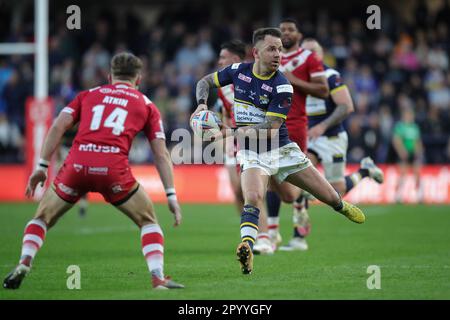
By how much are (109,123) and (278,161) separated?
87.5 inches

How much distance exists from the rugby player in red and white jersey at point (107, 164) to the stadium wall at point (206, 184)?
14.6 meters

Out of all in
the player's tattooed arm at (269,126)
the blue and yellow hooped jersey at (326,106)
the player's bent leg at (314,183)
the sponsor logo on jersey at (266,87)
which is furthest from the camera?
the blue and yellow hooped jersey at (326,106)

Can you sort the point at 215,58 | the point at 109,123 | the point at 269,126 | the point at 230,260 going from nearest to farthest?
the point at 109,123, the point at 269,126, the point at 230,260, the point at 215,58

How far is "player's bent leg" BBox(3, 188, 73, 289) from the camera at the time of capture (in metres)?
7.60

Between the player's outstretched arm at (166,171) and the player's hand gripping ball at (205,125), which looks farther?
the player's hand gripping ball at (205,125)

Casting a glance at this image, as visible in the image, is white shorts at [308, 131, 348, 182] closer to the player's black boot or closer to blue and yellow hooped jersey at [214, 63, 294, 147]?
blue and yellow hooped jersey at [214, 63, 294, 147]

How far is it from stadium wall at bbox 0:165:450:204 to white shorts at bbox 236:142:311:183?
43.0 ft

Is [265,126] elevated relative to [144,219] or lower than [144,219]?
elevated

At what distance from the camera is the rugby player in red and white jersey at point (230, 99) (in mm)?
11473

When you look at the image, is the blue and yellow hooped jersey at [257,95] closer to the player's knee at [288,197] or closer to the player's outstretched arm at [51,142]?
the player's knee at [288,197]

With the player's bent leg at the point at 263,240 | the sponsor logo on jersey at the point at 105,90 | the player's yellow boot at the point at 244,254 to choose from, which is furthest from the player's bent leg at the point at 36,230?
the player's bent leg at the point at 263,240

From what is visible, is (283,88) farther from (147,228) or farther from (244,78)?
(147,228)

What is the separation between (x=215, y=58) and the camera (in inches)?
1035

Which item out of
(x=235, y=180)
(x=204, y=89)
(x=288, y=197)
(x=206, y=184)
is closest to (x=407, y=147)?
(x=206, y=184)
